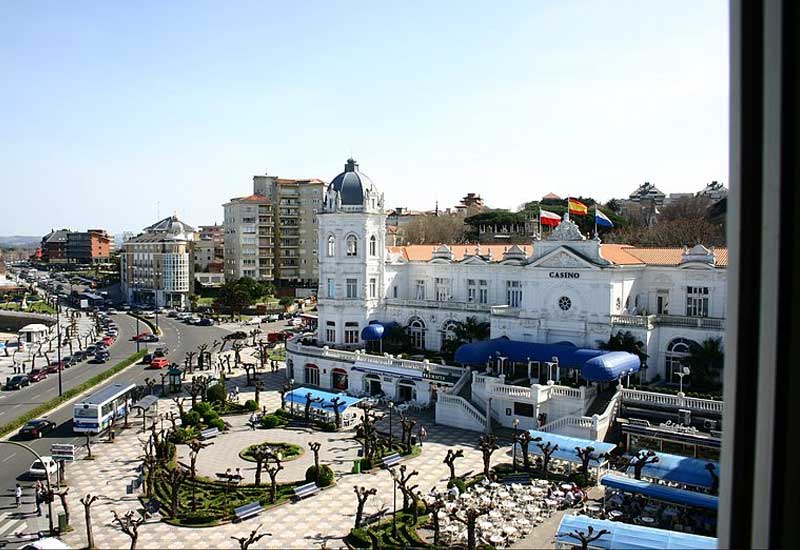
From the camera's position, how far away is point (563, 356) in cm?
3309

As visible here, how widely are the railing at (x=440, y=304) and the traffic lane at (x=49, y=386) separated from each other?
21.9 m

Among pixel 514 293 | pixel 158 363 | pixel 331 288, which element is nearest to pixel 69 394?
pixel 158 363

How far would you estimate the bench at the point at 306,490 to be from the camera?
24.5m

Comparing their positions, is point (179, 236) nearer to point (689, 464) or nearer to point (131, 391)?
point (131, 391)

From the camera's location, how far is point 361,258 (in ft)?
145

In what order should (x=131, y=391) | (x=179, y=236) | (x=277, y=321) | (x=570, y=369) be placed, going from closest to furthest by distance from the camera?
(x=570, y=369), (x=131, y=391), (x=277, y=321), (x=179, y=236)

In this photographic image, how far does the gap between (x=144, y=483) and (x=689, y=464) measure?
781 inches

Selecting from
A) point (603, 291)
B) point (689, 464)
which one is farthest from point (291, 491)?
point (603, 291)

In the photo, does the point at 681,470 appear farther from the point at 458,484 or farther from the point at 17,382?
the point at 17,382

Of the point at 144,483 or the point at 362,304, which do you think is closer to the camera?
the point at 144,483

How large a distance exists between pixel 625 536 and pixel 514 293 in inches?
1000

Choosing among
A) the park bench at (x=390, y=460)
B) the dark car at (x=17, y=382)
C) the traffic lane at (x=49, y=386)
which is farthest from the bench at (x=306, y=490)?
the dark car at (x=17, y=382)

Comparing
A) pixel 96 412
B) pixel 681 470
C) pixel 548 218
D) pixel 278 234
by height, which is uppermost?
pixel 278 234

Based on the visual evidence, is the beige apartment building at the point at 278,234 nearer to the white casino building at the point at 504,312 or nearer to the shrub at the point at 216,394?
the white casino building at the point at 504,312
